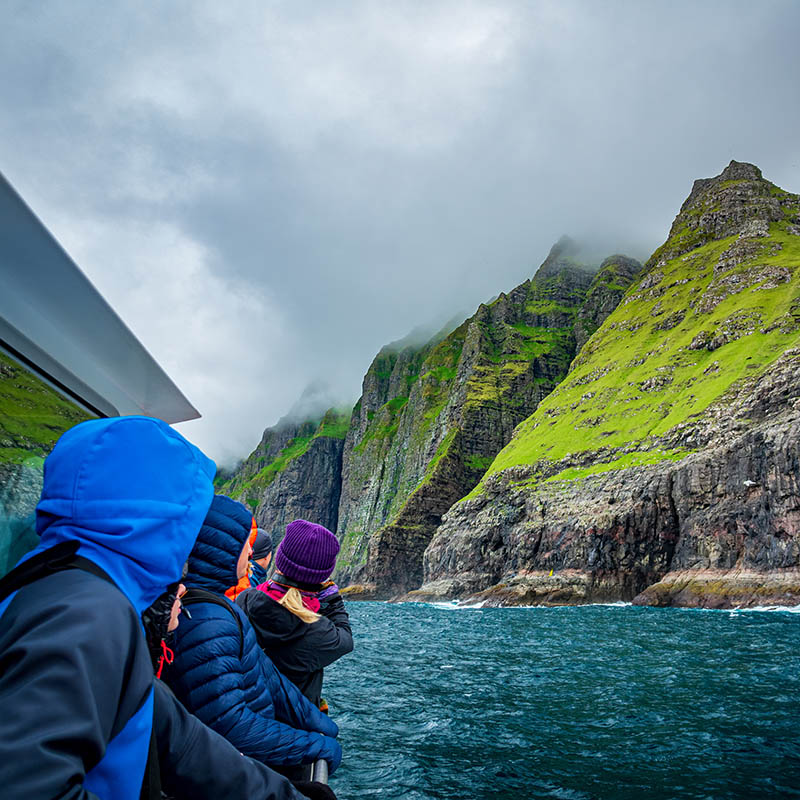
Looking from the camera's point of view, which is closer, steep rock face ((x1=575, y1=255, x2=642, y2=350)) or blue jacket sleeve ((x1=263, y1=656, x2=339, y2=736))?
blue jacket sleeve ((x1=263, y1=656, x2=339, y2=736))

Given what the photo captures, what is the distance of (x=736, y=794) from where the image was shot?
623cm

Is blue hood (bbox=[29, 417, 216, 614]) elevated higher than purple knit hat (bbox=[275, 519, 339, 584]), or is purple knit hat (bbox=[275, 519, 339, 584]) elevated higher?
blue hood (bbox=[29, 417, 216, 614])

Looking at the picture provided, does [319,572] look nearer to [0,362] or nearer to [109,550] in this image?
[0,362]

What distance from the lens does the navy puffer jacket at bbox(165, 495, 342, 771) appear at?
114 inches

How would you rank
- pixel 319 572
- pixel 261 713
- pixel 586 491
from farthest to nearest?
pixel 586 491 → pixel 319 572 → pixel 261 713

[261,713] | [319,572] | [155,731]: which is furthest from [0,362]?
[319,572]

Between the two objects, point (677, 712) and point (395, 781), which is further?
point (677, 712)

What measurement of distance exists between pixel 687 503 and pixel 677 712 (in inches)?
1944

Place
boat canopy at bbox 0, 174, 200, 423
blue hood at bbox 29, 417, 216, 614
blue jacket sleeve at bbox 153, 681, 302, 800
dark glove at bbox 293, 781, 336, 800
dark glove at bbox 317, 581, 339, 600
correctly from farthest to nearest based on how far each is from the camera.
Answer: dark glove at bbox 317, 581, 339, 600 → dark glove at bbox 293, 781, 336, 800 → boat canopy at bbox 0, 174, 200, 423 → blue jacket sleeve at bbox 153, 681, 302, 800 → blue hood at bbox 29, 417, 216, 614

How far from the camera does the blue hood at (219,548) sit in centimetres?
340

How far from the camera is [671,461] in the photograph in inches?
2301

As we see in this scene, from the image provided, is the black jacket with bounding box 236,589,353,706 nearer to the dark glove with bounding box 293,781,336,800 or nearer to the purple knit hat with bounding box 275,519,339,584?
the purple knit hat with bounding box 275,519,339,584

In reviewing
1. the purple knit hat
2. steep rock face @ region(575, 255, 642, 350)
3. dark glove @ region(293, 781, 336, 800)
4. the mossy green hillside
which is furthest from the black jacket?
steep rock face @ region(575, 255, 642, 350)

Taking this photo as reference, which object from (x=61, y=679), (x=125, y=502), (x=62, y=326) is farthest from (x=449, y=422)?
(x=61, y=679)
